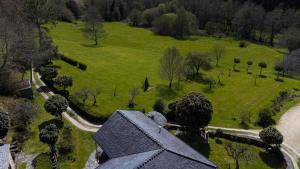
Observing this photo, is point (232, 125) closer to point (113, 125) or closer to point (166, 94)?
point (166, 94)

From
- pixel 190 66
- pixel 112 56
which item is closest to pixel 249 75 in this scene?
pixel 190 66

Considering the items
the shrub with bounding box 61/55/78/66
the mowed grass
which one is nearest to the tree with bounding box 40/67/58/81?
the mowed grass

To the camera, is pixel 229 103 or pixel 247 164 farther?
pixel 229 103

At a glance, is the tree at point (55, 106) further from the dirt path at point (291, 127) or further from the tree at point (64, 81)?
the dirt path at point (291, 127)

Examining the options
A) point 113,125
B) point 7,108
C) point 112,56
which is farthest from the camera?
point 112,56

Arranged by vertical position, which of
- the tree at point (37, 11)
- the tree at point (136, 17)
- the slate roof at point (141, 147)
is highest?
the tree at point (37, 11)

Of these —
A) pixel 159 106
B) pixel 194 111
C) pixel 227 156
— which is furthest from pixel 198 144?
pixel 159 106

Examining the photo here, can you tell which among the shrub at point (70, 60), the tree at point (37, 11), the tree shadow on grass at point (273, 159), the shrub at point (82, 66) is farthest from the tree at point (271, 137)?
the tree at point (37, 11)

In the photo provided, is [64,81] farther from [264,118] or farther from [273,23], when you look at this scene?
[273,23]
